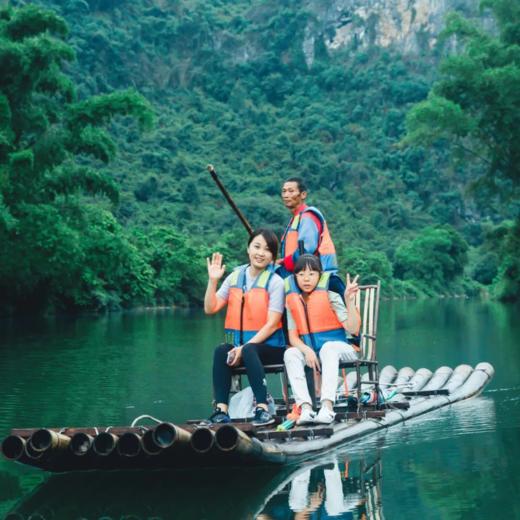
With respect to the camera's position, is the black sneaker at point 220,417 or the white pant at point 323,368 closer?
the black sneaker at point 220,417

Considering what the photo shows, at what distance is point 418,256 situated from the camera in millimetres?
63469

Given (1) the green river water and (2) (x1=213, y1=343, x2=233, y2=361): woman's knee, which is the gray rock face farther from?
(2) (x1=213, y1=343, x2=233, y2=361): woman's knee

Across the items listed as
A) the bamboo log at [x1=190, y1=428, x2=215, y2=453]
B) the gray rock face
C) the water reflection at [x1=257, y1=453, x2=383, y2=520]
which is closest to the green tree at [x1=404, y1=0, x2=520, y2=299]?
the water reflection at [x1=257, y1=453, x2=383, y2=520]

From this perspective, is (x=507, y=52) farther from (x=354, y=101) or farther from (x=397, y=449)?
(x=354, y=101)

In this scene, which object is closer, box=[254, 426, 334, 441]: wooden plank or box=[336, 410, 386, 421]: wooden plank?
box=[254, 426, 334, 441]: wooden plank

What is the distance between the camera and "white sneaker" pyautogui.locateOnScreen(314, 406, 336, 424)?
6254 millimetres

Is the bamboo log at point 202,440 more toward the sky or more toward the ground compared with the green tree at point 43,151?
more toward the ground

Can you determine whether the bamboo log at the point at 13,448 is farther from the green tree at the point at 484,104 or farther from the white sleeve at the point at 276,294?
the green tree at the point at 484,104

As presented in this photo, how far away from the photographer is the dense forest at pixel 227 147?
25203 millimetres

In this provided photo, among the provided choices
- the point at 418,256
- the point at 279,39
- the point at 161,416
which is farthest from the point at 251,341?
the point at 279,39

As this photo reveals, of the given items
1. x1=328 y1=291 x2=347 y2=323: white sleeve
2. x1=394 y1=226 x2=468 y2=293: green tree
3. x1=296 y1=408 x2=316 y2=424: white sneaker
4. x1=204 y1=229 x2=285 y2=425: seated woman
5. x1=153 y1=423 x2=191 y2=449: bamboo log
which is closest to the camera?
x1=153 y1=423 x2=191 y2=449: bamboo log

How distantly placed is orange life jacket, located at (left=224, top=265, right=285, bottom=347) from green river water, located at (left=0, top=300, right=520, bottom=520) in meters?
0.93

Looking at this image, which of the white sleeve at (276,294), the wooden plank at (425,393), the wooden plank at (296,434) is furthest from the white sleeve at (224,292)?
the wooden plank at (425,393)

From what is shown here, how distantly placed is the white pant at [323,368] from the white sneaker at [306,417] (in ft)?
0.19
